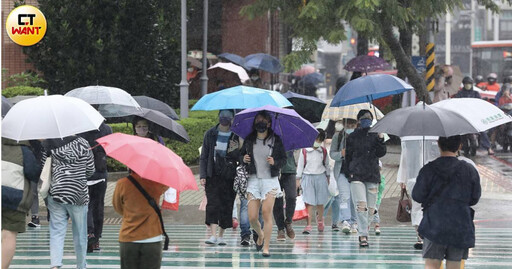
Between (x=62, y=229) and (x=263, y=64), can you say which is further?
(x=263, y=64)

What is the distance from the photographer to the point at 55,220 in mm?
9680

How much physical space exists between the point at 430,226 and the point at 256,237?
440 cm

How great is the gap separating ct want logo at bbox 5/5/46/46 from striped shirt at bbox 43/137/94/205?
13.0 m

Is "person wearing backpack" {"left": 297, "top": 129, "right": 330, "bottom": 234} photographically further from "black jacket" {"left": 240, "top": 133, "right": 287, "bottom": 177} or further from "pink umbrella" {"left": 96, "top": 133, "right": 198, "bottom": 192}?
"pink umbrella" {"left": 96, "top": 133, "right": 198, "bottom": 192}

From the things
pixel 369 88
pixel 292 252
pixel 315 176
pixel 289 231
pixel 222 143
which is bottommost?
pixel 292 252

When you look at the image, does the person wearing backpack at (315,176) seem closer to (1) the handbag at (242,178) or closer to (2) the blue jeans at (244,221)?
(2) the blue jeans at (244,221)

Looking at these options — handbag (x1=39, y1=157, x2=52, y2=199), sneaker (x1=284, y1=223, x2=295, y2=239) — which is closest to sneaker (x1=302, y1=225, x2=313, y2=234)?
sneaker (x1=284, y1=223, x2=295, y2=239)

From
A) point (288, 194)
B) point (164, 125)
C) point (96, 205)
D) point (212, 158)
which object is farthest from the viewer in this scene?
point (288, 194)

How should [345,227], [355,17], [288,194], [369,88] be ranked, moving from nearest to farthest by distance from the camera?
[369,88] < [288,194] < [345,227] < [355,17]

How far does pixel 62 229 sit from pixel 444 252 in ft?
12.5

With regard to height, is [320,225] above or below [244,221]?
below

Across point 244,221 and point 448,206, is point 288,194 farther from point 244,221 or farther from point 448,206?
point 448,206

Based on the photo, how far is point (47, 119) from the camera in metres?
8.91

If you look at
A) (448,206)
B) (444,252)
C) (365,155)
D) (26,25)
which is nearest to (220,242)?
(365,155)
